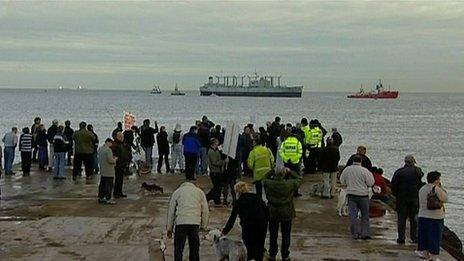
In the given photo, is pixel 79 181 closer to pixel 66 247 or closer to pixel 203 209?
pixel 66 247

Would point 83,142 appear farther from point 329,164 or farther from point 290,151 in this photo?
point 329,164

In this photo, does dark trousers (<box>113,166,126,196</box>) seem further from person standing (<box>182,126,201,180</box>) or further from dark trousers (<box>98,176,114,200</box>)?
person standing (<box>182,126,201,180</box>)

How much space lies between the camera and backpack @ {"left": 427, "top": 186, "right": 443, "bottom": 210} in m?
12.3

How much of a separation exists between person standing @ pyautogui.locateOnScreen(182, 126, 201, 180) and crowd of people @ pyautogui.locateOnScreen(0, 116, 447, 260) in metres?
0.03

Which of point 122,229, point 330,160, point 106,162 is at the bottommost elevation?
point 122,229

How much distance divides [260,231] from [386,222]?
19.5 ft

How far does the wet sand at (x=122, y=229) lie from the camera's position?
13.0 m

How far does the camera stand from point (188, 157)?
72.9 ft

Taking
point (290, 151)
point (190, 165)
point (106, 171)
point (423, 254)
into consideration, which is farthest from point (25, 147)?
point (423, 254)

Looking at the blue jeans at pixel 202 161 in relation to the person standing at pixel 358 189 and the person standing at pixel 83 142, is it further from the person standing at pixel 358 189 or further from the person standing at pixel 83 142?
the person standing at pixel 358 189

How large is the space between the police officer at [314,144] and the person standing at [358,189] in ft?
30.6

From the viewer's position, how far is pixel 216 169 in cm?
1773

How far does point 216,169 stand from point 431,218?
6406 millimetres

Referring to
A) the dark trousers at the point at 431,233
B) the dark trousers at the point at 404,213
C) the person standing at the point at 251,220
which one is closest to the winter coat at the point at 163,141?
the dark trousers at the point at 404,213
